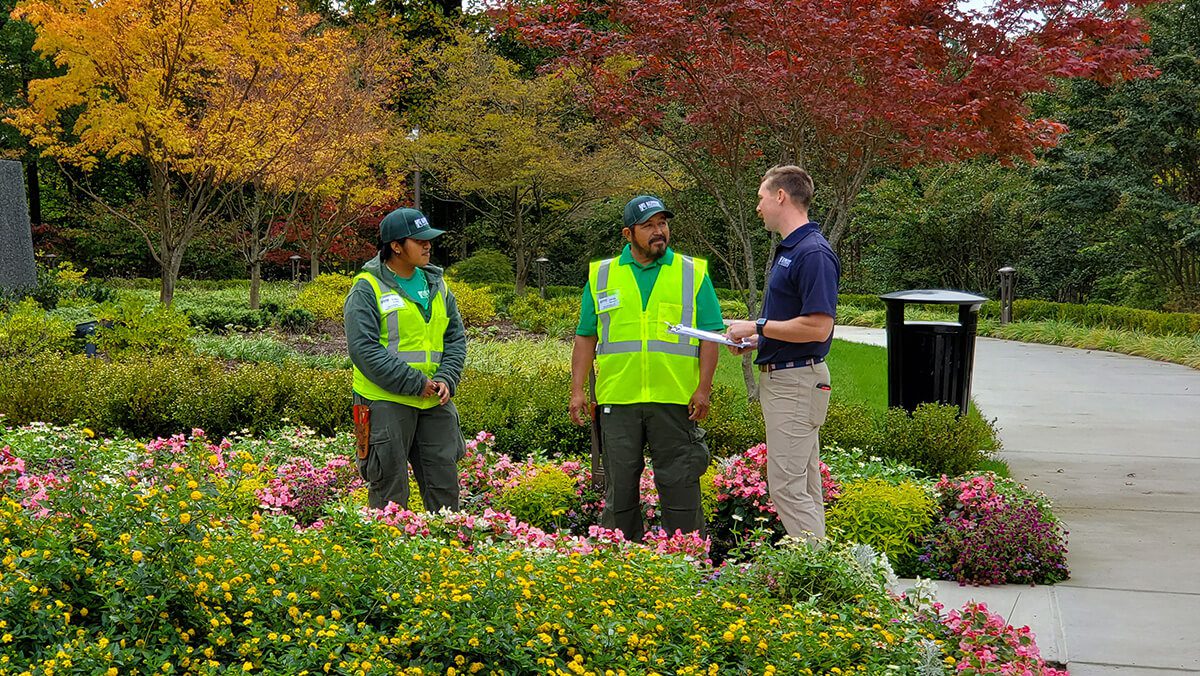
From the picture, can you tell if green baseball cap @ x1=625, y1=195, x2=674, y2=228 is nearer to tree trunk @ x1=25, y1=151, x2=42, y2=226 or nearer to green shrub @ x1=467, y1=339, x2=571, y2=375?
green shrub @ x1=467, y1=339, x2=571, y2=375

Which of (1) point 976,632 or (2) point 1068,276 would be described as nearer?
(1) point 976,632

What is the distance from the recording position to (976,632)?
12.5 ft

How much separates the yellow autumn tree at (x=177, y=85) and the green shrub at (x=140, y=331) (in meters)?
3.46

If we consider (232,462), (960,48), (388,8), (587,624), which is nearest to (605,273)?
(587,624)

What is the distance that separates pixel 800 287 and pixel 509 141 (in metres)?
17.4

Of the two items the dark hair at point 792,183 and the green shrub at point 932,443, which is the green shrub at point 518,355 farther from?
the dark hair at point 792,183

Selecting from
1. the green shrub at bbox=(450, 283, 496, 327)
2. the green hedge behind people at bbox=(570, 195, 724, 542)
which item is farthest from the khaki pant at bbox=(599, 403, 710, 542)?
the green shrub at bbox=(450, 283, 496, 327)

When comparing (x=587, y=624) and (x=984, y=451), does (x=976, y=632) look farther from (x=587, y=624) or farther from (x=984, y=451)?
(x=984, y=451)

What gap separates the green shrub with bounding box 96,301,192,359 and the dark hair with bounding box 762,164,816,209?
749 cm

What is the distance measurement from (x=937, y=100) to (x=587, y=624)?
589 centimetres

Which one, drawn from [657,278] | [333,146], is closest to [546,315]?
[333,146]

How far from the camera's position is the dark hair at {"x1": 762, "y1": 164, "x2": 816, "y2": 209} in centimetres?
470

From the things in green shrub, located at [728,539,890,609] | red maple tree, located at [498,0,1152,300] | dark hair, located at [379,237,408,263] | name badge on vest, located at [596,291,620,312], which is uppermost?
red maple tree, located at [498,0,1152,300]

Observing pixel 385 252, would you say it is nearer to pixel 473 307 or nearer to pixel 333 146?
pixel 473 307
